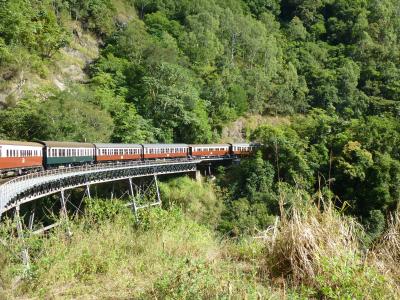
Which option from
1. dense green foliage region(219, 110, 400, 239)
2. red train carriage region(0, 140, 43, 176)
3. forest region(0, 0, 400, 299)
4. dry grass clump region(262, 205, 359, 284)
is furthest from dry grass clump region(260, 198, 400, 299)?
dense green foliage region(219, 110, 400, 239)

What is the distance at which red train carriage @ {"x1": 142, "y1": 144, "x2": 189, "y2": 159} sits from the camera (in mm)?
37656

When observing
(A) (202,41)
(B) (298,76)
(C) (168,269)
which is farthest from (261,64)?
(C) (168,269)

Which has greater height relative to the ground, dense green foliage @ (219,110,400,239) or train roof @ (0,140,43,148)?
train roof @ (0,140,43,148)

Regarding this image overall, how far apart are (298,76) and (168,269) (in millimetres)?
73606

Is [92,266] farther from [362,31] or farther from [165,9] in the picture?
[362,31]

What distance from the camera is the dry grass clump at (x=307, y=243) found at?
591cm

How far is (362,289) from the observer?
5.36 metres

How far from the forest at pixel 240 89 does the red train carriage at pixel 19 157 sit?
10.6 metres

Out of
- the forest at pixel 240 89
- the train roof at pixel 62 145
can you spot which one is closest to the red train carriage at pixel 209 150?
the forest at pixel 240 89

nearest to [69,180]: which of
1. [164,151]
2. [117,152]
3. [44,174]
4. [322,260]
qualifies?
[44,174]

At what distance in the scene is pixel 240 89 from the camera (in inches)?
2458

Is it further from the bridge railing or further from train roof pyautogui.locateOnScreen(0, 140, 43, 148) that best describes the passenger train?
the bridge railing

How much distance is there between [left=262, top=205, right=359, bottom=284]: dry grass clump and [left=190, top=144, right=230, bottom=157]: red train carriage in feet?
121

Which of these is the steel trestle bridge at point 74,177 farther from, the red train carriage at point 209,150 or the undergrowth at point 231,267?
the undergrowth at point 231,267
